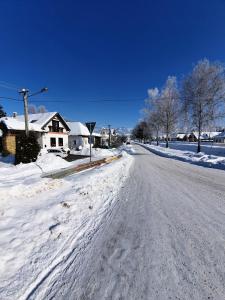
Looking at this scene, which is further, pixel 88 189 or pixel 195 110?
pixel 195 110

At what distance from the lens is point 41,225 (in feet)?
13.3

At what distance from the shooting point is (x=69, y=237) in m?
3.65

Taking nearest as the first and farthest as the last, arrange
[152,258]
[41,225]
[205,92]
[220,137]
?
[152,258], [41,225], [205,92], [220,137]

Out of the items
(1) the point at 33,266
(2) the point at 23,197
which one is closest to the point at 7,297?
(1) the point at 33,266

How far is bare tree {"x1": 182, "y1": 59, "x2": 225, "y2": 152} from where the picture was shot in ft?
83.0

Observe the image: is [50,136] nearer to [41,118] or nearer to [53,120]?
[53,120]

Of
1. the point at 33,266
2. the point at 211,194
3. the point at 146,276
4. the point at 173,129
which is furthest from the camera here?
the point at 173,129

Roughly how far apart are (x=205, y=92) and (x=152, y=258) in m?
27.4

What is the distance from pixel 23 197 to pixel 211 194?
624cm

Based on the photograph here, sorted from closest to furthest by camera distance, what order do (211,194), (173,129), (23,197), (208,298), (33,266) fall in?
(208,298), (33,266), (23,197), (211,194), (173,129)

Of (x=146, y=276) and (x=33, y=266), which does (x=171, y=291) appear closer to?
(x=146, y=276)

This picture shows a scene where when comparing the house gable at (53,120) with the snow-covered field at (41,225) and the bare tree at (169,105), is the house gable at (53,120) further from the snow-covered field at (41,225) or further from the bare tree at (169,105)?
the snow-covered field at (41,225)

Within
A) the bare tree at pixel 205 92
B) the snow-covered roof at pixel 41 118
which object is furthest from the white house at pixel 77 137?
the bare tree at pixel 205 92

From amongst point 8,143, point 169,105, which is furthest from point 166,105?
point 8,143
